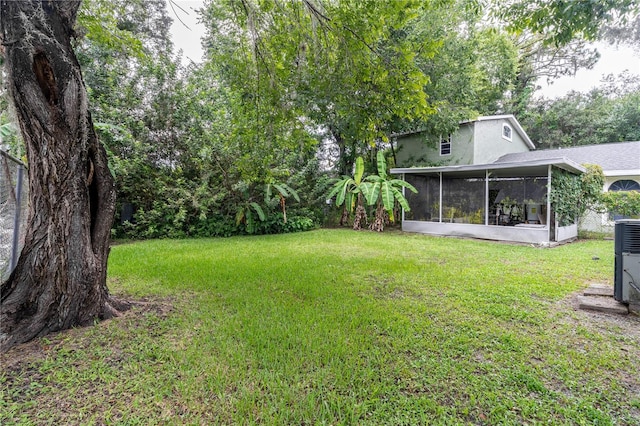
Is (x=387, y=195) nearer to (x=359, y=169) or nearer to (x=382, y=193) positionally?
(x=382, y=193)

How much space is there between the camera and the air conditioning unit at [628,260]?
311cm

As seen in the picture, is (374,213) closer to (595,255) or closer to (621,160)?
(595,255)

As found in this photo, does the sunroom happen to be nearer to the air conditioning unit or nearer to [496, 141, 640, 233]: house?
[496, 141, 640, 233]: house

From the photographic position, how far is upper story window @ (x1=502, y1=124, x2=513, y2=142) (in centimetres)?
1313

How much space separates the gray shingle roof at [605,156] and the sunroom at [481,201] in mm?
1839

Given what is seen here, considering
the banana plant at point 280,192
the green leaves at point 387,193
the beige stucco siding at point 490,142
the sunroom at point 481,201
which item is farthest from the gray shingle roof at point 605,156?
the banana plant at point 280,192

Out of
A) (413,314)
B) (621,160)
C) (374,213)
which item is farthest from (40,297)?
(621,160)

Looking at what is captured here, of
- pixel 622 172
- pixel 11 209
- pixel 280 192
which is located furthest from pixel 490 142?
pixel 11 209

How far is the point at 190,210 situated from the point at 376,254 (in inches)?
251

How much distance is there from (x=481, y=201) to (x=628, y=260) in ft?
24.4

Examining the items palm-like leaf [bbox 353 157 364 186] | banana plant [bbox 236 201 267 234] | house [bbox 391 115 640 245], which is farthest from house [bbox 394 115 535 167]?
banana plant [bbox 236 201 267 234]

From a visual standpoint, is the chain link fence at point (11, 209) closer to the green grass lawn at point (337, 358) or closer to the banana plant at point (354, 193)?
the green grass lawn at point (337, 358)

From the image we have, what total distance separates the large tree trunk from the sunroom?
31.7 feet

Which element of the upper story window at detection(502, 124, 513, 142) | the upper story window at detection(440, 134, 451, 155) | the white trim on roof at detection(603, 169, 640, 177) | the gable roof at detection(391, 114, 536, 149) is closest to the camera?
the white trim on roof at detection(603, 169, 640, 177)
